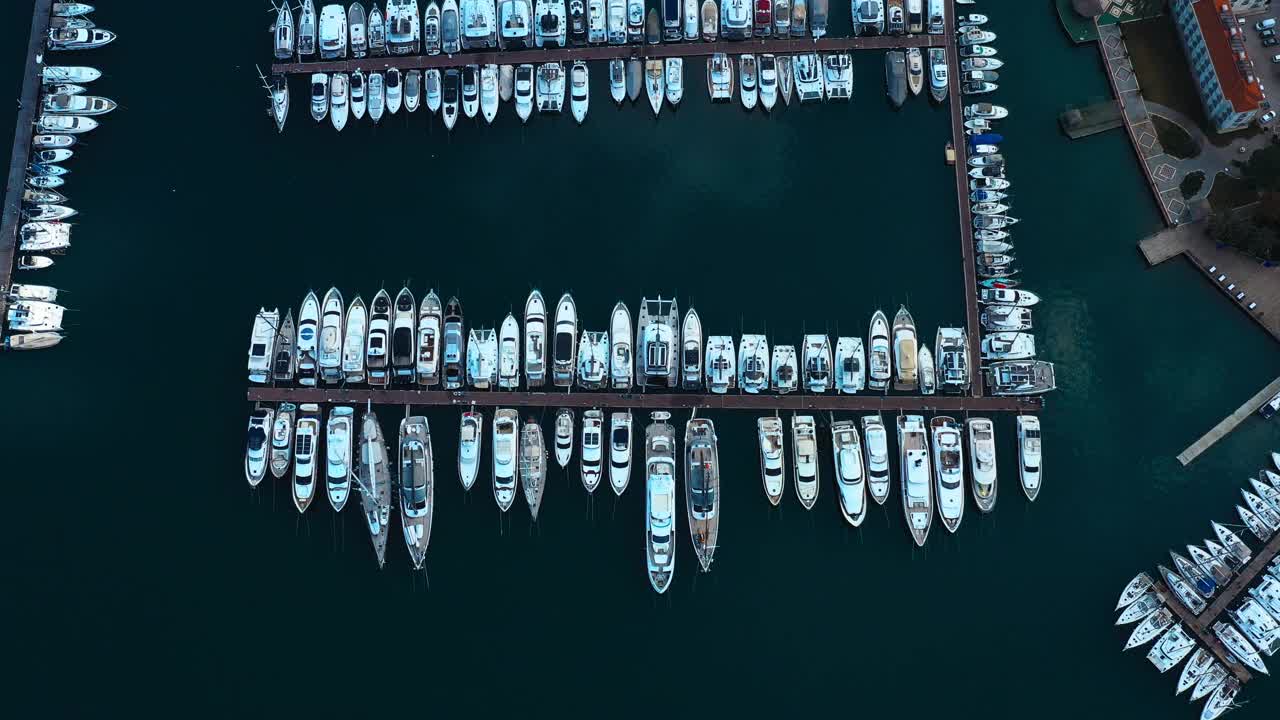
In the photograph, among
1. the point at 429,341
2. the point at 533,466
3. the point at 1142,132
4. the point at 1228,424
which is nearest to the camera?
the point at 533,466

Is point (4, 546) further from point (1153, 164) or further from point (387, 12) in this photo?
point (1153, 164)

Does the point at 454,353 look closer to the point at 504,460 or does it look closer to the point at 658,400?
the point at 504,460

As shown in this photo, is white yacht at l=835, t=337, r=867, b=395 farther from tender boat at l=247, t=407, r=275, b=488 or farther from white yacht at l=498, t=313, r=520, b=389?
tender boat at l=247, t=407, r=275, b=488

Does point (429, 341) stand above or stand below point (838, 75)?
below

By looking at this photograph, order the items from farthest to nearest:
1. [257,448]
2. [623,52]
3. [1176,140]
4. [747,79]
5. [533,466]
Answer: [623,52], [747,79], [1176,140], [257,448], [533,466]

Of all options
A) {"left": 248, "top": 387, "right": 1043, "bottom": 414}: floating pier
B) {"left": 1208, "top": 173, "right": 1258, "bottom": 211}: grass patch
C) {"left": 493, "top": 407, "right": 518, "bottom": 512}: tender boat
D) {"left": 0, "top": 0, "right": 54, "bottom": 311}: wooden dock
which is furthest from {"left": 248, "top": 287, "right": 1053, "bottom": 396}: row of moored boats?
{"left": 0, "top": 0, "right": 54, "bottom": 311}: wooden dock

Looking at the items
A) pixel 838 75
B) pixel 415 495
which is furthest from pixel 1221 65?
pixel 415 495

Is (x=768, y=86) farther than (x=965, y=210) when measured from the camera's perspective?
Yes

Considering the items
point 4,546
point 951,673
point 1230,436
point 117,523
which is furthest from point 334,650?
point 1230,436

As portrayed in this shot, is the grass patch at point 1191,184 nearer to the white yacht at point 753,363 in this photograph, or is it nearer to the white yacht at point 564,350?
the white yacht at point 753,363
